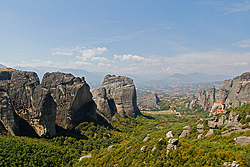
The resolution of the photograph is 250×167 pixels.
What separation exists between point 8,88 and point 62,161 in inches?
794

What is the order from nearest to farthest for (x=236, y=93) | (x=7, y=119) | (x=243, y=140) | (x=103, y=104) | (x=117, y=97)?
(x=243, y=140) < (x=7, y=119) < (x=103, y=104) < (x=236, y=93) < (x=117, y=97)

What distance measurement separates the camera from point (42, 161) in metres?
24.1

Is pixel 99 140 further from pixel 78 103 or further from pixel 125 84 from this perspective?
pixel 125 84

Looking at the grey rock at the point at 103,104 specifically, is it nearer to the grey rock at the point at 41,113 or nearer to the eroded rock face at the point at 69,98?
the eroded rock face at the point at 69,98

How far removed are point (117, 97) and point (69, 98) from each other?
3665 cm

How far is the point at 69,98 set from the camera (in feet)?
138

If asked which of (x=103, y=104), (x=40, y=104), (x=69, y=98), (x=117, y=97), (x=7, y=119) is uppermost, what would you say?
(x=40, y=104)

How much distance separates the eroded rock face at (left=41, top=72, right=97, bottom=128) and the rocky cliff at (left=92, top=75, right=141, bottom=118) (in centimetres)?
1695

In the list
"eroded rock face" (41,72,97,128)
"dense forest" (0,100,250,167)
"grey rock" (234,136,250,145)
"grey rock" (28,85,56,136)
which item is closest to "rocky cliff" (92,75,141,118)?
"eroded rock face" (41,72,97,128)

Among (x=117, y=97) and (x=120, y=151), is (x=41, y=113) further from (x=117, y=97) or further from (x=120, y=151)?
(x=117, y=97)

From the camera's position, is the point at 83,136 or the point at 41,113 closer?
the point at 41,113

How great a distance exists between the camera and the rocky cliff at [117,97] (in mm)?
65688

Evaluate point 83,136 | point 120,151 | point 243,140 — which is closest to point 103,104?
point 83,136


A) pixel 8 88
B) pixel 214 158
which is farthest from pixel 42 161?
pixel 214 158
